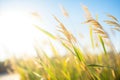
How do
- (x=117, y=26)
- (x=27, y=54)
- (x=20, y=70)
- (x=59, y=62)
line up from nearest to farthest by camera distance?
(x=117, y=26) < (x=59, y=62) < (x=20, y=70) < (x=27, y=54)

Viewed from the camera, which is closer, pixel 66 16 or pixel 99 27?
pixel 99 27

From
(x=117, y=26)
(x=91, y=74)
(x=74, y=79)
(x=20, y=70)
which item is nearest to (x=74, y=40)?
(x=91, y=74)

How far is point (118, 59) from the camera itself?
98.7 inches

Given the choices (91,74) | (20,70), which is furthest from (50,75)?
(20,70)

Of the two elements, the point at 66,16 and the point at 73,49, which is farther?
the point at 66,16

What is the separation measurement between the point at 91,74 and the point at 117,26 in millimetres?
566

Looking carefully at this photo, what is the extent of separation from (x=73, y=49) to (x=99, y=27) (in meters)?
0.32

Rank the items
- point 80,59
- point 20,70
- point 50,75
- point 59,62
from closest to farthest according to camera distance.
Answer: point 80,59 < point 50,75 < point 59,62 < point 20,70

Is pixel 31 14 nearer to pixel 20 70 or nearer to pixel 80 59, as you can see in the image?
pixel 80 59

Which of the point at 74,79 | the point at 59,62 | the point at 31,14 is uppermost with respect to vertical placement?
the point at 31,14

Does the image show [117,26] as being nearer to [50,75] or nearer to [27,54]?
[50,75]

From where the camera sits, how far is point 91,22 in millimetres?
1989

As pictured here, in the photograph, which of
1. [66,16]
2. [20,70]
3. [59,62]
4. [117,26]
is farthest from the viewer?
[20,70]

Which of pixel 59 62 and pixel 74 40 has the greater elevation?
pixel 74 40
